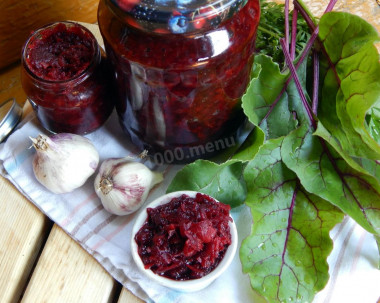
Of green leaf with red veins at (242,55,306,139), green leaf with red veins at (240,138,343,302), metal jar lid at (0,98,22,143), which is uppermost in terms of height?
green leaf with red veins at (242,55,306,139)

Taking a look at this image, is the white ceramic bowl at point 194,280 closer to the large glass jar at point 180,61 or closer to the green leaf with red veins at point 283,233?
the green leaf with red veins at point 283,233

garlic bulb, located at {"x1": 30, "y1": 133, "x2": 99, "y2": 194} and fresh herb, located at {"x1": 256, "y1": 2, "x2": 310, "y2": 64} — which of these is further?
fresh herb, located at {"x1": 256, "y1": 2, "x2": 310, "y2": 64}

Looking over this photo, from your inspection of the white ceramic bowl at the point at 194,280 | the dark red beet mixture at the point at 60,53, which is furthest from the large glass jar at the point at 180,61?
the white ceramic bowl at the point at 194,280

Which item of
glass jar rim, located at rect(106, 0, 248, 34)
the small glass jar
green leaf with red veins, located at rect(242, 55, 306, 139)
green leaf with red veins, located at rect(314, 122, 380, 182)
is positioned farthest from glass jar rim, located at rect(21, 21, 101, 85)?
green leaf with red veins, located at rect(314, 122, 380, 182)

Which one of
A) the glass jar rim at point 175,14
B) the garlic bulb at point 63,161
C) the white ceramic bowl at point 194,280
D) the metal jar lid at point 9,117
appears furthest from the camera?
the metal jar lid at point 9,117

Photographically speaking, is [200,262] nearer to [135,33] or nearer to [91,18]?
[135,33]

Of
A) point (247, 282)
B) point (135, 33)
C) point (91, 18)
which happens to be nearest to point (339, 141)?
→ point (247, 282)

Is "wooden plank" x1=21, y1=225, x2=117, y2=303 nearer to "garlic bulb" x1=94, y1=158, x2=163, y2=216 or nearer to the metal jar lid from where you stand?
"garlic bulb" x1=94, y1=158, x2=163, y2=216
